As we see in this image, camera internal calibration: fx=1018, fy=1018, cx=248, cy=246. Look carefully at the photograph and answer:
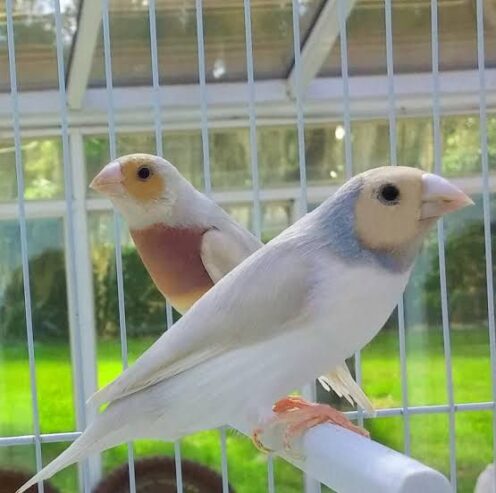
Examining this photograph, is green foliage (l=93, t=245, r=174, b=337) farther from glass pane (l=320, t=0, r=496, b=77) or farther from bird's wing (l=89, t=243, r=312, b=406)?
bird's wing (l=89, t=243, r=312, b=406)

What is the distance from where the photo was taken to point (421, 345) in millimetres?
2135

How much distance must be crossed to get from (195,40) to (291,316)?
1.24 meters

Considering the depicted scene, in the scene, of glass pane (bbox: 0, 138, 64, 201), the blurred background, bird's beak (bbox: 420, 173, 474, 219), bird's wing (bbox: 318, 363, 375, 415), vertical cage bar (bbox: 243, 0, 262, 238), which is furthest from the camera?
glass pane (bbox: 0, 138, 64, 201)

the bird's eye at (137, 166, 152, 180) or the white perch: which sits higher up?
the bird's eye at (137, 166, 152, 180)

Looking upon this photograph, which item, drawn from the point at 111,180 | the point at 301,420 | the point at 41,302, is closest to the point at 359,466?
the point at 301,420

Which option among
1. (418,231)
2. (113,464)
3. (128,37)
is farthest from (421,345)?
(418,231)

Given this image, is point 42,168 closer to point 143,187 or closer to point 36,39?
point 36,39

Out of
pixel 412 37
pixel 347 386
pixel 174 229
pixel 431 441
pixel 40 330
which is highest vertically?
pixel 412 37

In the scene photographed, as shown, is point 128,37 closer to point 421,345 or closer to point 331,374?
point 421,345

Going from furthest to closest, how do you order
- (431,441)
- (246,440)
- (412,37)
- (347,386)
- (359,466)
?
(431,441)
(246,440)
(412,37)
(347,386)
(359,466)

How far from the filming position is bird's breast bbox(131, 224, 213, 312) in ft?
2.48

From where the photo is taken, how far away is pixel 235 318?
1.86ft

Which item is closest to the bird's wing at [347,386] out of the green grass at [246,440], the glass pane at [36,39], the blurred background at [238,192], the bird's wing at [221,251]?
the bird's wing at [221,251]

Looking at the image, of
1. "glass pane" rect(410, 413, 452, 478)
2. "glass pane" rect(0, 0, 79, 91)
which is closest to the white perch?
"glass pane" rect(0, 0, 79, 91)
